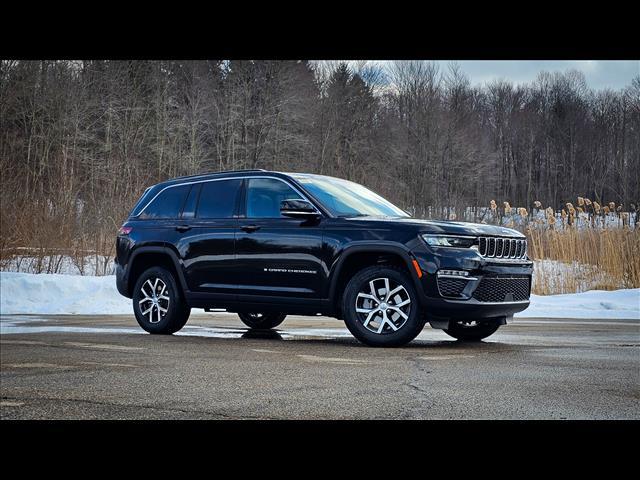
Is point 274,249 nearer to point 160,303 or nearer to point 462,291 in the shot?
point 160,303

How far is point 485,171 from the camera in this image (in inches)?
2119

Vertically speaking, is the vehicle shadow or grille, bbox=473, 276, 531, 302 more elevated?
grille, bbox=473, 276, 531, 302

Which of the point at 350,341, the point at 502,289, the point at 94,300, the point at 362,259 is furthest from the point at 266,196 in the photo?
the point at 94,300

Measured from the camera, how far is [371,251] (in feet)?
29.8

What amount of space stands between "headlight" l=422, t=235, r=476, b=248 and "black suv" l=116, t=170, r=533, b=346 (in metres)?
0.01

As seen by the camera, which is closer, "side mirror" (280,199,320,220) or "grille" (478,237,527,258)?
→ "grille" (478,237,527,258)

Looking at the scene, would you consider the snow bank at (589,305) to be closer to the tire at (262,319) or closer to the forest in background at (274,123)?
the tire at (262,319)

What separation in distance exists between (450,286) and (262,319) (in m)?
3.99

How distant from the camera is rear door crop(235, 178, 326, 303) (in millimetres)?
9445

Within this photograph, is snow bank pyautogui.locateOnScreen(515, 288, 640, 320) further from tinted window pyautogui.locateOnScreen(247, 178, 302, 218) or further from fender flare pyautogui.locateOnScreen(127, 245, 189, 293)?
fender flare pyautogui.locateOnScreen(127, 245, 189, 293)

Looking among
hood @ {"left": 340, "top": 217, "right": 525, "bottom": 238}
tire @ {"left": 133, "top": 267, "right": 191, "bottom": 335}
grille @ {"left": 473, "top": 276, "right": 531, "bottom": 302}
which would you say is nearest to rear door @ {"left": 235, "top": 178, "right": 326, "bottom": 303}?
hood @ {"left": 340, "top": 217, "right": 525, "bottom": 238}
